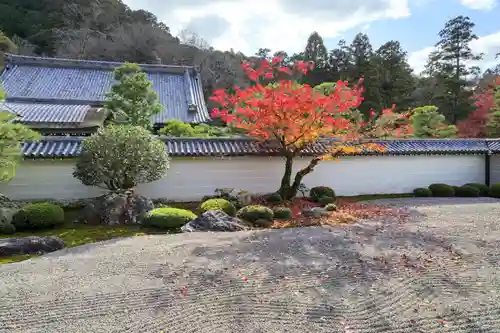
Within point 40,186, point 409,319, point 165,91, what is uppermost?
point 165,91

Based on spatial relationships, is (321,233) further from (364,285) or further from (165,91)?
(165,91)

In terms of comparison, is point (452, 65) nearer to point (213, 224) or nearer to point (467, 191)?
point (467, 191)

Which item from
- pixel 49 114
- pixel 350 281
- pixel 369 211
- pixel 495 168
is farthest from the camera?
pixel 495 168

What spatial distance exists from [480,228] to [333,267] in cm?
446

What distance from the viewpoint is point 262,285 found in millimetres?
4770

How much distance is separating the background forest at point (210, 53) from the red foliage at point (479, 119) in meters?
1.68

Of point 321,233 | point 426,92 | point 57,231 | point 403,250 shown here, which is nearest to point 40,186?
point 57,231

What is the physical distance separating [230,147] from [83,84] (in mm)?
12575

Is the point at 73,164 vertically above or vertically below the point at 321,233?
above

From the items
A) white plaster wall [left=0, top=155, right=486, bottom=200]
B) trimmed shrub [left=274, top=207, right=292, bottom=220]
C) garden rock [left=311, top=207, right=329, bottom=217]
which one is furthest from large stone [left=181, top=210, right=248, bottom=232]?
white plaster wall [left=0, top=155, right=486, bottom=200]

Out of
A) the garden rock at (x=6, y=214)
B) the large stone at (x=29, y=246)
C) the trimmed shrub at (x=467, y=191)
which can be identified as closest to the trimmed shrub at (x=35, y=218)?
the garden rock at (x=6, y=214)

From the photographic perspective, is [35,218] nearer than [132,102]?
Yes

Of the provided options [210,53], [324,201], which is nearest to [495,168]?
[324,201]

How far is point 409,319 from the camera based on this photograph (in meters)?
3.99
